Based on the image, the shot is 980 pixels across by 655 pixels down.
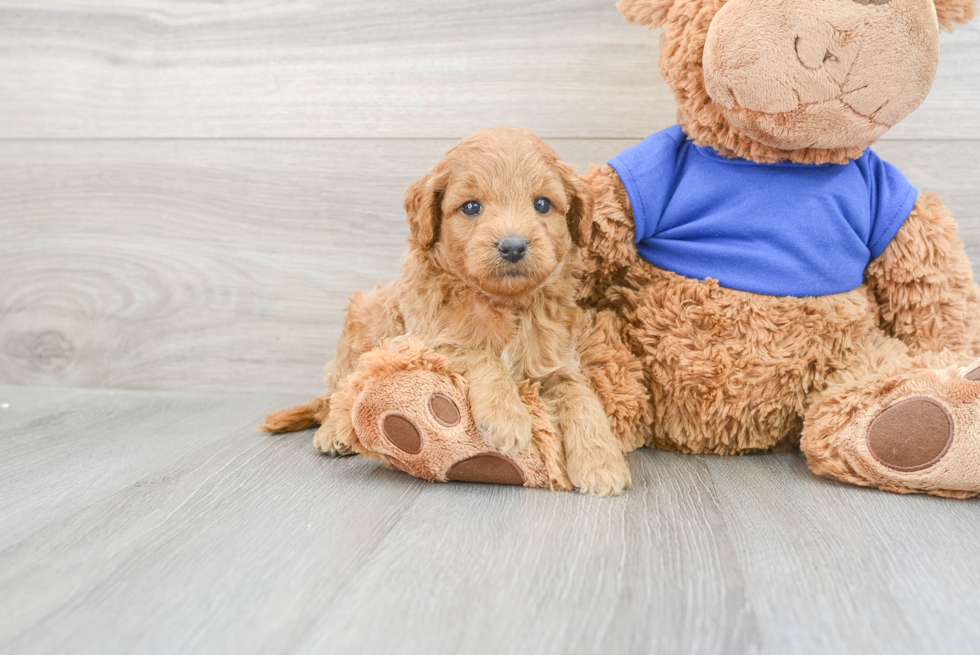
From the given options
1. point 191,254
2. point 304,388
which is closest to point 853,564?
point 304,388

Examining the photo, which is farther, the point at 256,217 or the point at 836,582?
the point at 256,217

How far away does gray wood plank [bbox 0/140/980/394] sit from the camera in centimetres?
168

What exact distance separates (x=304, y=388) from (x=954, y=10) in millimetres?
1479

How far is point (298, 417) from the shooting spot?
1.44 metres

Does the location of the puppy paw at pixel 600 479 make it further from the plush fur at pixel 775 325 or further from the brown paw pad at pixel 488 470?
the plush fur at pixel 775 325

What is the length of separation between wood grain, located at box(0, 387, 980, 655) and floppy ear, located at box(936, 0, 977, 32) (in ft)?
2.33

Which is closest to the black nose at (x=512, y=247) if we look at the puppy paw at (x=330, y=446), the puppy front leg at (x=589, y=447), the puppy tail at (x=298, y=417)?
the puppy front leg at (x=589, y=447)

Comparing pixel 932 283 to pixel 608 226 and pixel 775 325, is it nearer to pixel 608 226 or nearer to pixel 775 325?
pixel 775 325

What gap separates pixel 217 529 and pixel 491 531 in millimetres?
349

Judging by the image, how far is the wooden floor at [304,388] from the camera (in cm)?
72

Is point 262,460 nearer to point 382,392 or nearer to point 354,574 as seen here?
point 382,392

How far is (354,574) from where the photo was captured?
0.80m

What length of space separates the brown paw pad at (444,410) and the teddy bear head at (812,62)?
0.60m

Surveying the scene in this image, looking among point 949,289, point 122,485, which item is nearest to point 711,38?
point 949,289
